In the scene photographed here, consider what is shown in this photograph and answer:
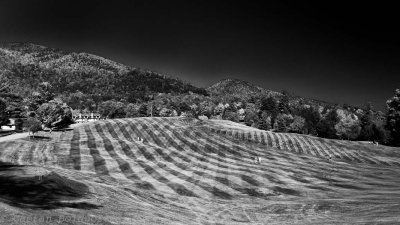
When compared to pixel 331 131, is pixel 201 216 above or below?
below

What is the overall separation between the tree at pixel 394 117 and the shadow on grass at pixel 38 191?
122042 millimetres

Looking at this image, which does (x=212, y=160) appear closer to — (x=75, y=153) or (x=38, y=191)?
(x=75, y=153)

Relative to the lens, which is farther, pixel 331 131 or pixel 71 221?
pixel 331 131

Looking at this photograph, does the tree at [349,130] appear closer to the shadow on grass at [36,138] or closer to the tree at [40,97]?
the tree at [40,97]

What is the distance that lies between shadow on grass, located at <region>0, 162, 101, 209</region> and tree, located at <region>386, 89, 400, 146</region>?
400 ft

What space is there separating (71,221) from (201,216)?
604 inches

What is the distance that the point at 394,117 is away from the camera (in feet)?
433

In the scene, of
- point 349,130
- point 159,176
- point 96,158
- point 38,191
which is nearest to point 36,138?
point 96,158

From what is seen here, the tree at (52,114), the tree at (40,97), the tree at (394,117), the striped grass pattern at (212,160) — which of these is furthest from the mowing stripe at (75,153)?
the tree at (394,117)

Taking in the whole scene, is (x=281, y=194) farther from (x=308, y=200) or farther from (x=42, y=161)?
(x=42, y=161)

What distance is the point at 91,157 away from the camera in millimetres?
70000

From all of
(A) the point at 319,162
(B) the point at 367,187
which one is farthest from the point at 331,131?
(B) the point at 367,187

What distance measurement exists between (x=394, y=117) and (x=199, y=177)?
100970 mm

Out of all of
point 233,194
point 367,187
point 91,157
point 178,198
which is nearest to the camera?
point 178,198
